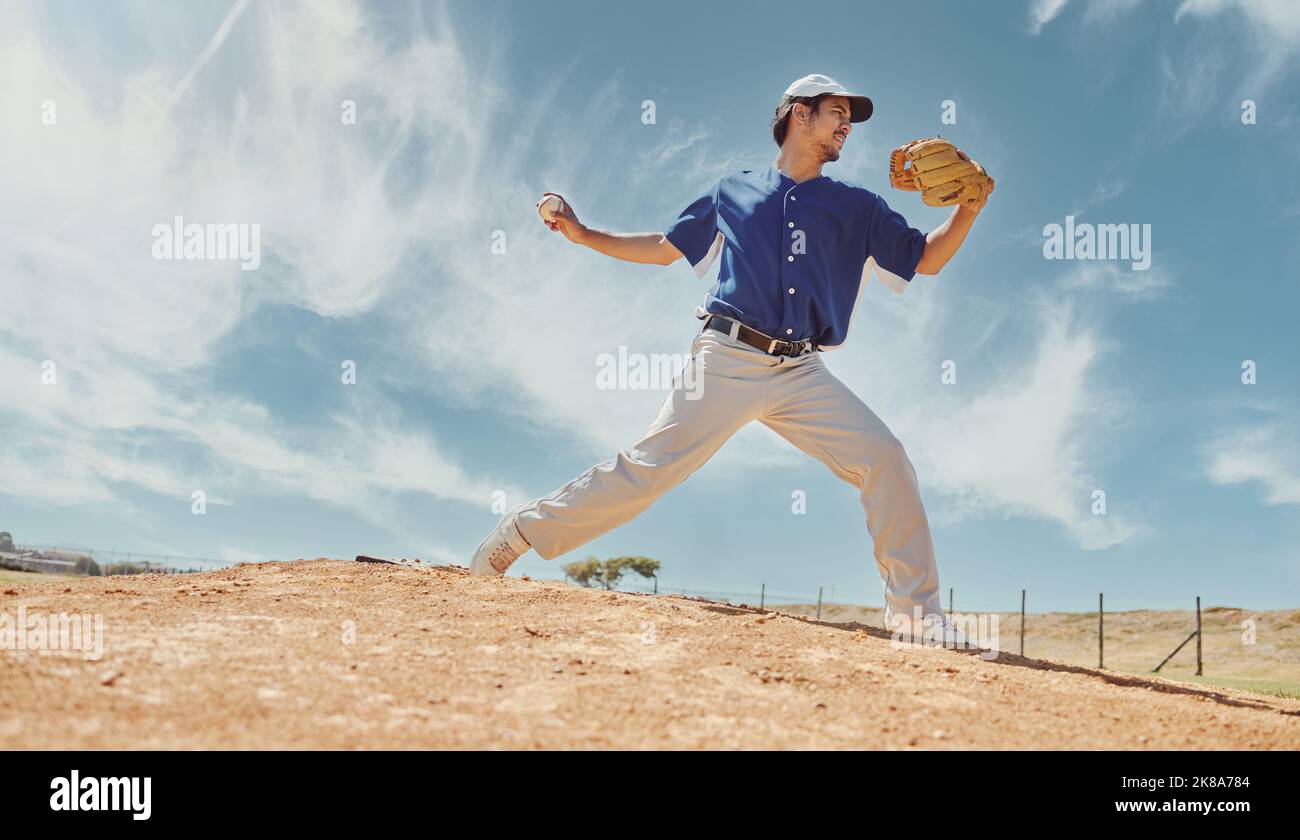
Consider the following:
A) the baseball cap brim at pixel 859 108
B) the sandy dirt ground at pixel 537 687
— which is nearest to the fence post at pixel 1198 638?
the sandy dirt ground at pixel 537 687

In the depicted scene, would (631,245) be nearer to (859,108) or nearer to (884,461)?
(859,108)

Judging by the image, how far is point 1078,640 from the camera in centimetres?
3088

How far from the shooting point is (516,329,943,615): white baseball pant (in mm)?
5047

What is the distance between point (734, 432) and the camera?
521 centimetres

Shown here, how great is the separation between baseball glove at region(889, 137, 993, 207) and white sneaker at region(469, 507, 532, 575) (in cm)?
310

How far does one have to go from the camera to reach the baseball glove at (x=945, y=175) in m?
5.14

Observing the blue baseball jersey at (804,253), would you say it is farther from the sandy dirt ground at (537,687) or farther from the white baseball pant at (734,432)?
the sandy dirt ground at (537,687)

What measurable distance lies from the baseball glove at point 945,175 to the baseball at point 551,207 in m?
2.28

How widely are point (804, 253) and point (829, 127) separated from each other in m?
0.90
